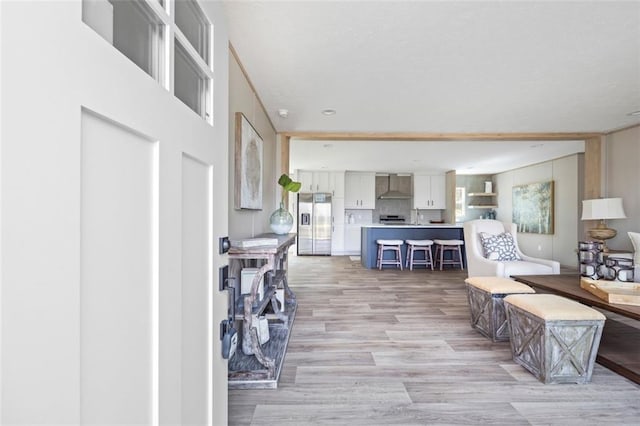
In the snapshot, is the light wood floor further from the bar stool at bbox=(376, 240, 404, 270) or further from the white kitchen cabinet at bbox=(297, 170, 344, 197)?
the white kitchen cabinet at bbox=(297, 170, 344, 197)

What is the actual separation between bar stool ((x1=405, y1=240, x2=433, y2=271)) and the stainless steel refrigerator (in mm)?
2414

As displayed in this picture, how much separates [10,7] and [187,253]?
651mm

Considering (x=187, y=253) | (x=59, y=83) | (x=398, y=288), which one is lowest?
(x=398, y=288)

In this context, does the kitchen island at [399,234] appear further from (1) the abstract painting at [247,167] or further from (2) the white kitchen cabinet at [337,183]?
(1) the abstract painting at [247,167]

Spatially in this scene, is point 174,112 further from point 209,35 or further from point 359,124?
point 359,124

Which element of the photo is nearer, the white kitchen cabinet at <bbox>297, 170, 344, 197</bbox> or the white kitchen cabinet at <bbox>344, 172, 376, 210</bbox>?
the white kitchen cabinet at <bbox>297, 170, 344, 197</bbox>

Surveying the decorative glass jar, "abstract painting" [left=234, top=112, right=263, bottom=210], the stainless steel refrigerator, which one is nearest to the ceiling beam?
"abstract painting" [left=234, top=112, right=263, bottom=210]

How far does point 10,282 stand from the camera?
410mm

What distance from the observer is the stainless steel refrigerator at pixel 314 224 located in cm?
860

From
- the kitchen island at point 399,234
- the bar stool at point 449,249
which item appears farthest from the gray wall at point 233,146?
the bar stool at point 449,249

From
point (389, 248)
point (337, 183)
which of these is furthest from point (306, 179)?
point (389, 248)

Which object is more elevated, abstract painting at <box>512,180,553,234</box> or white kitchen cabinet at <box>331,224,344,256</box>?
abstract painting at <box>512,180,553,234</box>

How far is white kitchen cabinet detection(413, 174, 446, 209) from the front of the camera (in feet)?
30.3

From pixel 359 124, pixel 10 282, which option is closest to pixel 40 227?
pixel 10 282
